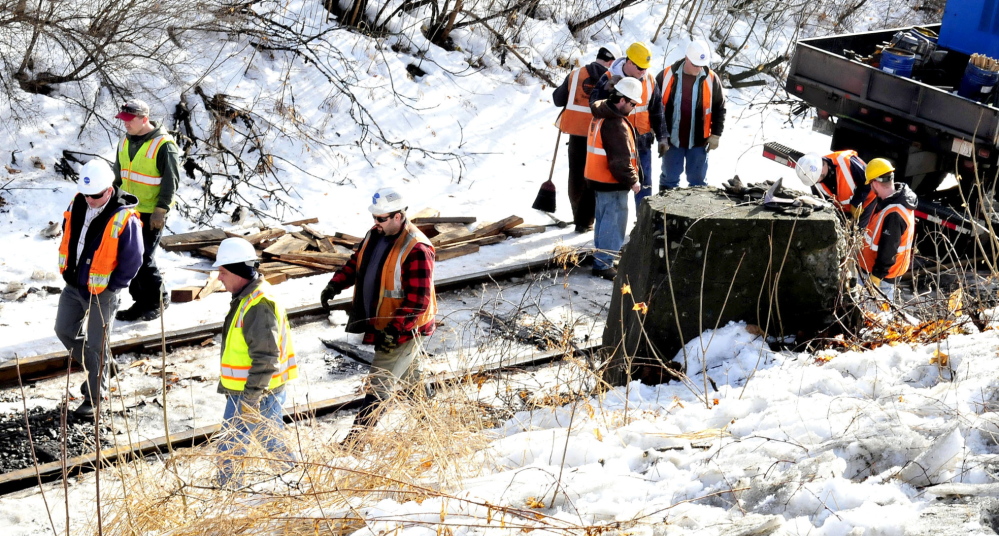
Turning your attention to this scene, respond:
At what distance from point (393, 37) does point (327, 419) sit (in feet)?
30.8

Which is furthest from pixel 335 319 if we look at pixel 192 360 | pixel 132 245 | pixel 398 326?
pixel 398 326

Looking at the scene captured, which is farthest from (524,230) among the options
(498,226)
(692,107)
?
(692,107)

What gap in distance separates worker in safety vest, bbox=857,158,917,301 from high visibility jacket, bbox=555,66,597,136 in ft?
11.8

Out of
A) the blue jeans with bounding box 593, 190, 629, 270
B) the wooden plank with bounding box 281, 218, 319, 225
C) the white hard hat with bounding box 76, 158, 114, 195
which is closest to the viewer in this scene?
the white hard hat with bounding box 76, 158, 114, 195

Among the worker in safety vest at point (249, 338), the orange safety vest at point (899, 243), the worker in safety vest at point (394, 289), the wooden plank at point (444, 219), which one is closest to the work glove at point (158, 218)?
the worker in safety vest at point (394, 289)

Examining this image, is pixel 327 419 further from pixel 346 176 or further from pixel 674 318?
pixel 346 176

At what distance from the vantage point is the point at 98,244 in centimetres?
651

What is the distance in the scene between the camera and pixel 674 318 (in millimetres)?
5777

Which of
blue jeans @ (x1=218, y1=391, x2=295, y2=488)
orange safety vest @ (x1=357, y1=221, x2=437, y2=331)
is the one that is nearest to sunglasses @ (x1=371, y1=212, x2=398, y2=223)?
orange safety vest @ (x1=357, y1=221, x2=437, y2=331)

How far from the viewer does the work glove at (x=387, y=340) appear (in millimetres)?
5781

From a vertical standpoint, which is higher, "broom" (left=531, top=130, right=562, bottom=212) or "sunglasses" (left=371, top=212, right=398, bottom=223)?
"sunglasses" (left=371, top=212, right=398, bottom=223)

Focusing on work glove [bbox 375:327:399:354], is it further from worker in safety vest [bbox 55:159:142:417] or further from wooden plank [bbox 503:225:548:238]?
wooden plank [bbox 503:225:548:238]

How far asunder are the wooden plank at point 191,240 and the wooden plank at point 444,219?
2.08 m

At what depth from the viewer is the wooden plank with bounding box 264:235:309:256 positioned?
9391 millimetres
